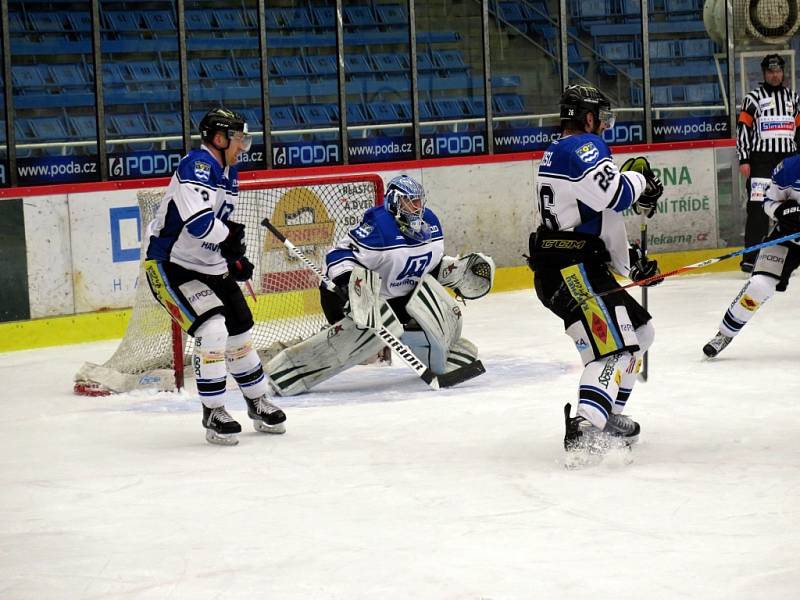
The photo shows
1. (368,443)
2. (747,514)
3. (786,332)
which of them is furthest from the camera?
(786,332)

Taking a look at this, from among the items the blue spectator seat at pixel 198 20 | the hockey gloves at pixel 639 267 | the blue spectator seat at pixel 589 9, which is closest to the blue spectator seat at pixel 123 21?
the blue spectator seat at pixel 198 20

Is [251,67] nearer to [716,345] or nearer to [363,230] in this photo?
[363,230]

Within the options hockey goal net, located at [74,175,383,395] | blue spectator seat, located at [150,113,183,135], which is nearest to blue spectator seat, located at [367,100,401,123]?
blue spectator seat, located at [150,113,183,135]

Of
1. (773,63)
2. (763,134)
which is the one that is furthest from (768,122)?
(773,63)

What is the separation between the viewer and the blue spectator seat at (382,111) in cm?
1001

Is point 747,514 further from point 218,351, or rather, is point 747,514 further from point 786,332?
point 786,332

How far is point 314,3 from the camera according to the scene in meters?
9.83

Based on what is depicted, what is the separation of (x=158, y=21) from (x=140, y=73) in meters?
0.38

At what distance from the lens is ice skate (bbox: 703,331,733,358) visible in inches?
265

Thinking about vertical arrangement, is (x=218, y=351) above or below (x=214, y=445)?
above

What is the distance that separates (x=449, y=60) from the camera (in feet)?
33.7

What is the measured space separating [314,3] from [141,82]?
1.40 metres

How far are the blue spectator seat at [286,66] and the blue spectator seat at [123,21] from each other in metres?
0.97

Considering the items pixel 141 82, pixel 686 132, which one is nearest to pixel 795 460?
pixel 141 82
